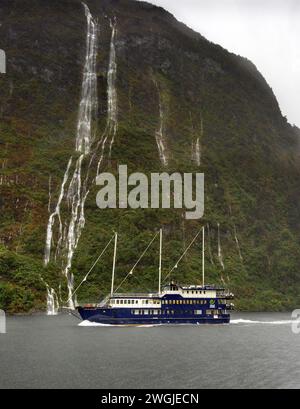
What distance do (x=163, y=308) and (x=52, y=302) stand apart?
160 ft

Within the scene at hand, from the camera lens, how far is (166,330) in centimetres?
10525

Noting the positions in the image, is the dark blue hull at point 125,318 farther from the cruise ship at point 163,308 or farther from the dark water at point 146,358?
the dark water at point 146,358

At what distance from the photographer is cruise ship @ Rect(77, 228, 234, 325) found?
111 meters

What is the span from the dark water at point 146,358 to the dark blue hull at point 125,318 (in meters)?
3.39

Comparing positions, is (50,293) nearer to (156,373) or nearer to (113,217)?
(113,217)

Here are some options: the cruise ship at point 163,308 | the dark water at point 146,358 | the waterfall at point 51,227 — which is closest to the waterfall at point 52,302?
the waterfall at point 51,227

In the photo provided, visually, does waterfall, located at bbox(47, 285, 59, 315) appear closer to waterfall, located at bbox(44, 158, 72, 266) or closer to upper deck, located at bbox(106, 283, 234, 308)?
waterfall, located at bbox(44, 158, 72, 266)

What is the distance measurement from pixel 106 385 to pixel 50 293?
103 meters

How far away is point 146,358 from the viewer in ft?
234

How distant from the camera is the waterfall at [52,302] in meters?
152

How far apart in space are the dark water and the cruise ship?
3992 mm

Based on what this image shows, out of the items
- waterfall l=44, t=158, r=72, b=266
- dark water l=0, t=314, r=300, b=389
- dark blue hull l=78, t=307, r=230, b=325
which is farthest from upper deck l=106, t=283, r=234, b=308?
waterfall l=44, t=158, r=72, b=266

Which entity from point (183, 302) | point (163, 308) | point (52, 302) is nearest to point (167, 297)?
point (163, 308)

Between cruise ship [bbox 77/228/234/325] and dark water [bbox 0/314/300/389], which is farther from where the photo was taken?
cruise ship [bbox 77/228/234/325]
